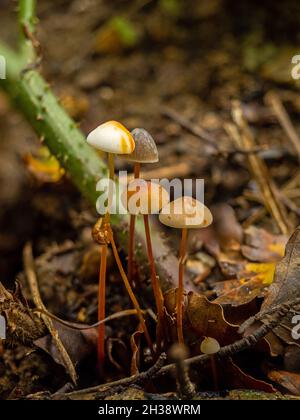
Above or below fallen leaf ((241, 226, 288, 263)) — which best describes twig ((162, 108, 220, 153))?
above

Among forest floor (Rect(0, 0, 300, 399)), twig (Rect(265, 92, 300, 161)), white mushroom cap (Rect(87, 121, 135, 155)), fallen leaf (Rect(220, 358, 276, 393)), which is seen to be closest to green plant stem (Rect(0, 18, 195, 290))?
forest floor (Rect(0, 0, 300, 399))

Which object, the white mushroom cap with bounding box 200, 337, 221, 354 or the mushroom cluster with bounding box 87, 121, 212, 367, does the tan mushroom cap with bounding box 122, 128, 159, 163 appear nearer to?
the mushroom cluster with bounding box 87, 121, 212, 367

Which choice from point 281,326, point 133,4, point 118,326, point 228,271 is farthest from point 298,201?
point 133,4

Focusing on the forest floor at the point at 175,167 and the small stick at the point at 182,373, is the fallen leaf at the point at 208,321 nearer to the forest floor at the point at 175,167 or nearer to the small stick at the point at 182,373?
the forest floor at the point at 175,167

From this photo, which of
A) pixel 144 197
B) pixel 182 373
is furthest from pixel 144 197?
pixel 182 373

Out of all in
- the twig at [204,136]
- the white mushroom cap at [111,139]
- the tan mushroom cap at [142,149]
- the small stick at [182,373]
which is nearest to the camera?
the small stick at [182,373]

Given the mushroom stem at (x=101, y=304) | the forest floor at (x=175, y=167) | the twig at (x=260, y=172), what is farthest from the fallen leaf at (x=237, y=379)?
the twig at (x=260, y=172)

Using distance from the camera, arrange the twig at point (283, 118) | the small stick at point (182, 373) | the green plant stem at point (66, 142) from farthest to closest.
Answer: the twig at point (283, 118) < the green plant stem at point (66, 142) < the small stick at point (182, 373)

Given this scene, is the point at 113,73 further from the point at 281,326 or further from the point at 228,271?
the point at 281,326
